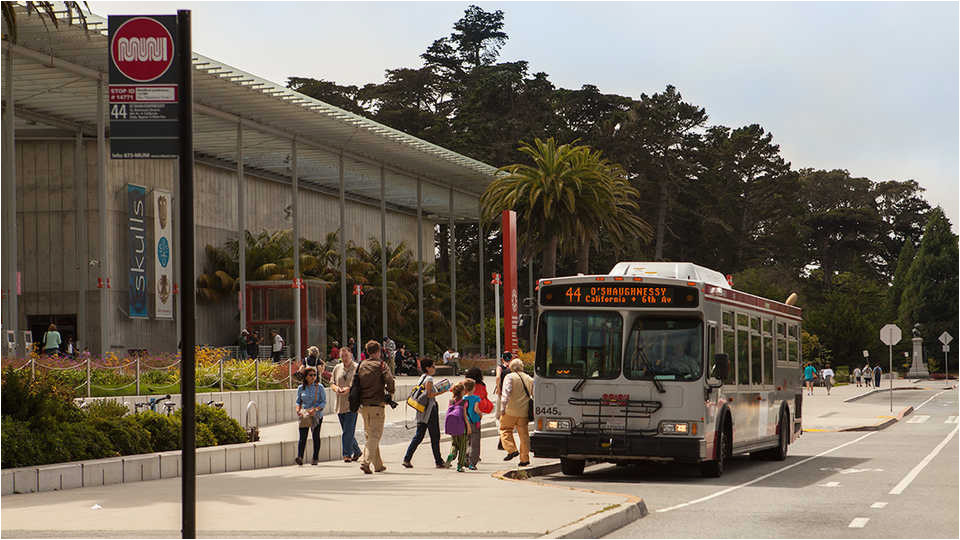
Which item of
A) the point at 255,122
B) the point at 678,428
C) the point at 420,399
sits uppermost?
the point at 255,122

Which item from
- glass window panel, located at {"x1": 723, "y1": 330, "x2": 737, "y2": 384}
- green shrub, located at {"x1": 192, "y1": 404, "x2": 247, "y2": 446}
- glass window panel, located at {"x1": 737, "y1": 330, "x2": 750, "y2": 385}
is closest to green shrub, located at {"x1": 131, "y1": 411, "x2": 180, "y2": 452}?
green shrub, located at {"x1": 192, "y1": 404, "x2": 247, "y2": 446}

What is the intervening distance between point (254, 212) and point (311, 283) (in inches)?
355

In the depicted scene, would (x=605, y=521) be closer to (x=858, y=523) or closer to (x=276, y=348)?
(x=858, y=523)

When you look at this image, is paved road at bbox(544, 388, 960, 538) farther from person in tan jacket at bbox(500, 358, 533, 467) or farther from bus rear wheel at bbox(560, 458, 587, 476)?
person in tan jacket at bbox(500, 358, 533, 467)

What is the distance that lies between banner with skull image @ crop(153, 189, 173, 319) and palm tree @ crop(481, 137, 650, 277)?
14.8 meters

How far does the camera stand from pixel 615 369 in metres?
18.5

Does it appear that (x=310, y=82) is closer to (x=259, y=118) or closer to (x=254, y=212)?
(x=254, y=212)

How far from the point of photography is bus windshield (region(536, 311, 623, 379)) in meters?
18.7

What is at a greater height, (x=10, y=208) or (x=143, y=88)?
(x=10, y=208)

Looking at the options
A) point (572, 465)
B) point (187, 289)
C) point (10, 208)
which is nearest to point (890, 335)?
point (10, 208)

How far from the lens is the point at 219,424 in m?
19.5

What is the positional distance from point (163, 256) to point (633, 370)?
117 feet

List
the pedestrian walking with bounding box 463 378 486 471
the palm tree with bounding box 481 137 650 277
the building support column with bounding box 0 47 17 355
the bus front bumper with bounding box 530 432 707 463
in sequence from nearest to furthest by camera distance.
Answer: the bus front bumper with bounding box 530 432 707 463 → the pedestrian walking with bounding box 463 378 486 471 → the building support column with bounding box 0 47 17 355 → the palm tree with bounding box 481 137 650 277

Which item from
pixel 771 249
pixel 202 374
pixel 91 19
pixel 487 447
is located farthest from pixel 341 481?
pixel 771 249
